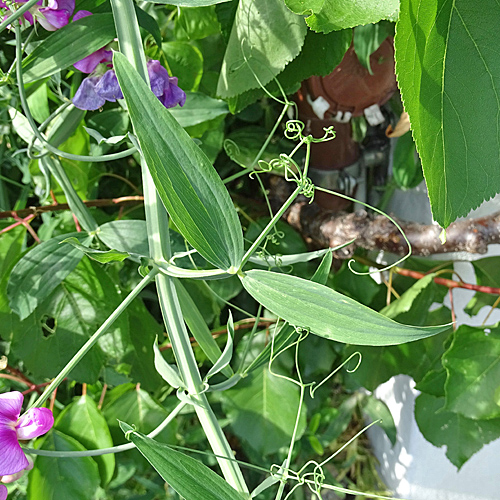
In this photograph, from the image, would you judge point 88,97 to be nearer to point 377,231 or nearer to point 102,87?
point 102,87

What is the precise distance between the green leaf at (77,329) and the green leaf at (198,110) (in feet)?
0.51

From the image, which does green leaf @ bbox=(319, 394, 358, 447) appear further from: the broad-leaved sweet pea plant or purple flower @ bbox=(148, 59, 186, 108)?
purple flower @ bbox=(148, 59, 186, 108)

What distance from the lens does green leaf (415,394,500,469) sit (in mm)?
518

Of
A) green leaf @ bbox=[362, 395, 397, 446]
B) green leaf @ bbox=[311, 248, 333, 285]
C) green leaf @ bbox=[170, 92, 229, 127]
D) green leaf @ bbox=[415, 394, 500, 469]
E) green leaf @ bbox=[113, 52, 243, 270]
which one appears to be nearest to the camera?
green leaf @ bbox=[113, 52, 243, 270]

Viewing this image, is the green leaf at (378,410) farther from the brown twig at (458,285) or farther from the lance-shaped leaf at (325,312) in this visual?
the lance-shaped leaf at (325,312)

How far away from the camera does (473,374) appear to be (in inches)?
17.3

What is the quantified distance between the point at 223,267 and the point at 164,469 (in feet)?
0.28

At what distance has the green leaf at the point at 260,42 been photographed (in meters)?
0.33

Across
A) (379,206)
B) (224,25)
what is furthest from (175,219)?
(379,206)

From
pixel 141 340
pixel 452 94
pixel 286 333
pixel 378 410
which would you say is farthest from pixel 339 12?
pixel 378 410

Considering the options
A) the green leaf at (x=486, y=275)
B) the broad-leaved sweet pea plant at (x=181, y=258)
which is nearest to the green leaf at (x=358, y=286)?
the broad-leaved sweet pea plant at (x=181, y=258)

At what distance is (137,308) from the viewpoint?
1.69 feet

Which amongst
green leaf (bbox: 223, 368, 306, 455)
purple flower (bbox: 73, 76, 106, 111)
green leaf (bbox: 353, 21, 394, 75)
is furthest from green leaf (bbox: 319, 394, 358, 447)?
purple flower (bbox: 73, 76, 106, 111)

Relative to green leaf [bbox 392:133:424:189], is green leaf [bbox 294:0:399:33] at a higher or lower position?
higher
